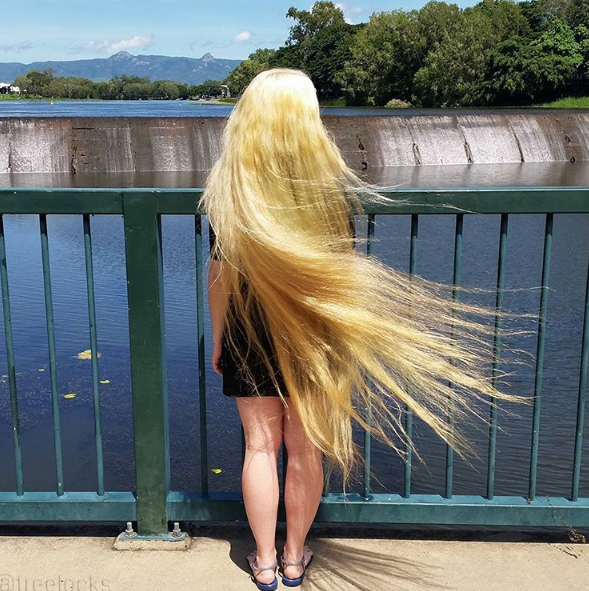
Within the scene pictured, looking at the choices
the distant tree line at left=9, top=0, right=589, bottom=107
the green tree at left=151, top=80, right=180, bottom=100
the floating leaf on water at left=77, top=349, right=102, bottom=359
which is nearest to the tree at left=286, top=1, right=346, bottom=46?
the distant tree line at left=9, top=0, right=589, bottom=107

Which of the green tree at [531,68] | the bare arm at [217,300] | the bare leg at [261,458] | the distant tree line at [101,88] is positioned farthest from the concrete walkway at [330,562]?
the distant tree line at [101,88]

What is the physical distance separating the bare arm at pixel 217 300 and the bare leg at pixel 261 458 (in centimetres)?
19

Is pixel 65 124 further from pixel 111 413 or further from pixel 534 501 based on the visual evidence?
pixel 534 501

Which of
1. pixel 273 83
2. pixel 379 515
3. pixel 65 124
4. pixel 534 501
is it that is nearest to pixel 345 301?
pixel 273 83

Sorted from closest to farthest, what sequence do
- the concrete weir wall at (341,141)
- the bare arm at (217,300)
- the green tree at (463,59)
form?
the bare arm at (217,300) → the concrete weir wall at (341,141) → the green tree at (463,59)

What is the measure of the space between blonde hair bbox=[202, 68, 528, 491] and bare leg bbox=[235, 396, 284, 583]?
0.10 metres

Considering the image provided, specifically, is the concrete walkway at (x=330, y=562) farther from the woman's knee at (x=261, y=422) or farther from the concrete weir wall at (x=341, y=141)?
the concrete weir wall at (x=341, y=141)

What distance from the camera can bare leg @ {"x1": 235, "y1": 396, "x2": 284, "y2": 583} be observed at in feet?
7.66

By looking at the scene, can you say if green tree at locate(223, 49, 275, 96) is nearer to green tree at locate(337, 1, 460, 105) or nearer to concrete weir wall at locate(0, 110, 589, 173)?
green tree at locate(337, 1, 460, 105)

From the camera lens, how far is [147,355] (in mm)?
2629

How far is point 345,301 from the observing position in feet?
7.30

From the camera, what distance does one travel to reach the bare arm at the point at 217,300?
224 centimetres

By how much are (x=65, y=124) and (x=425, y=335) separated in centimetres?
1814

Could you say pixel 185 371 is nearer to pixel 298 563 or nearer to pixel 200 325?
pixel 200 325
